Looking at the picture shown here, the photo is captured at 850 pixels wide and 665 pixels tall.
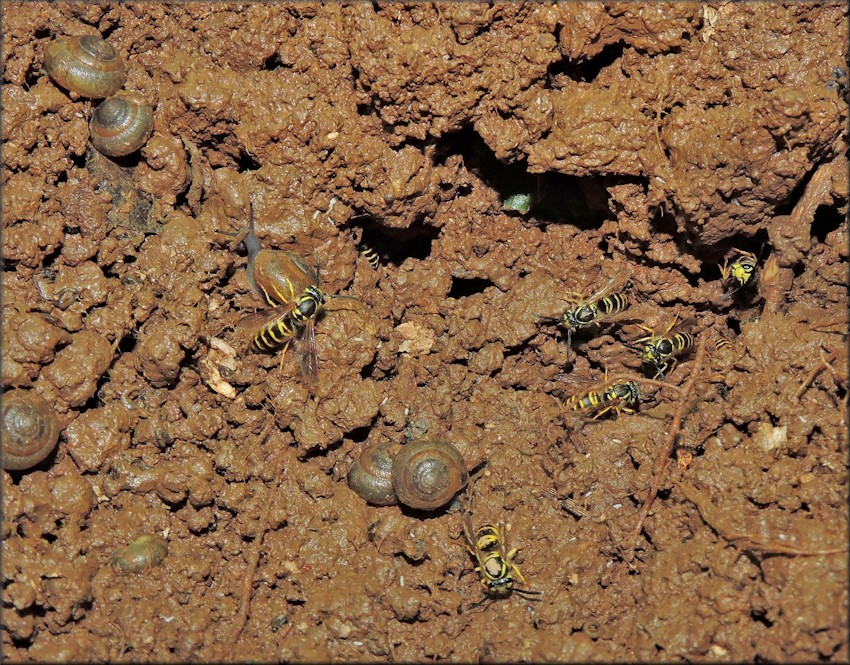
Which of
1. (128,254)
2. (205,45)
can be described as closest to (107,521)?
(128,254)

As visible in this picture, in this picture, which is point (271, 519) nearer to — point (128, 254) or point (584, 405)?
point (128, 254)

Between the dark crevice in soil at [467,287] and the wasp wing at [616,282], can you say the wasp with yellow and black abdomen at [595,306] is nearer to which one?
the wasp wing at [616,282]

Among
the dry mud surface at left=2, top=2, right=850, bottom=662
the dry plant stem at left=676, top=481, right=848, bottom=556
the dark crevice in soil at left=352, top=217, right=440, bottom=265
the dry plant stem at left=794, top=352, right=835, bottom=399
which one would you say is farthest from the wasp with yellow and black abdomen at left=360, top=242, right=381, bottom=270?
the dry plant stem at left=794, top=352, right=835, bottom=399

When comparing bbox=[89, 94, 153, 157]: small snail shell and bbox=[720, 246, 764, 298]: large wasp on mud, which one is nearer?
bbox=[89, 94, 153, 157]: small snail shell

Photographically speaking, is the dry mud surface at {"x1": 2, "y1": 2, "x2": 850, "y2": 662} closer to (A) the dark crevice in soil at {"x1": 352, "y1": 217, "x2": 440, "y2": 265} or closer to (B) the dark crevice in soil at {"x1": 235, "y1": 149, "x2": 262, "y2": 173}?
(B) the dark crevice in soil at {"x1": 235, "y1": 149, "x2": 262, "y2": 173}

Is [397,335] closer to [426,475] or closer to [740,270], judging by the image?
[426,475]

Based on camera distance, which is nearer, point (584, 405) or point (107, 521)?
point (107, 521)
